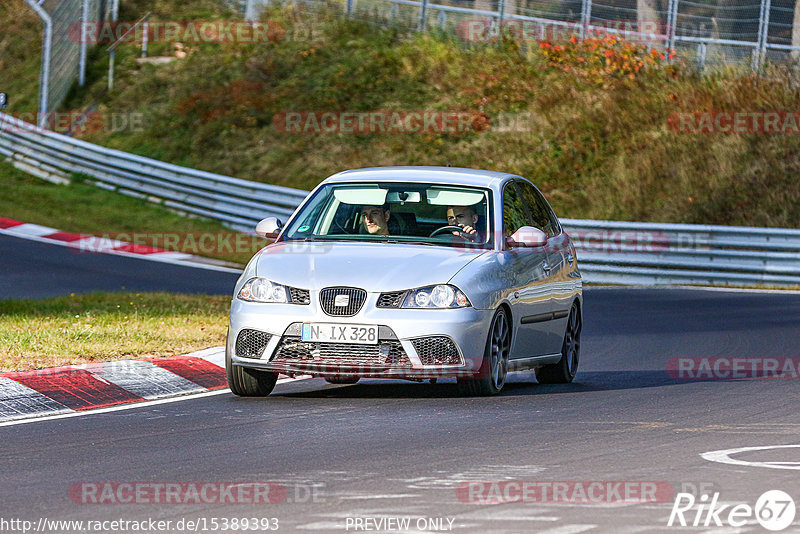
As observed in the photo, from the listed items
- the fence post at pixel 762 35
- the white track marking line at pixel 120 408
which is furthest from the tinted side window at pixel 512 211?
the fence post at pixel 762 35

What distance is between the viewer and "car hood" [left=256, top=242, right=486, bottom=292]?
32.5 ft

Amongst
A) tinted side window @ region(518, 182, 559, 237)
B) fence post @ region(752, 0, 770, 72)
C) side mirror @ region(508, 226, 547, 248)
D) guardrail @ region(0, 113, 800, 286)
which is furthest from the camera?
fence post @ region(752, 0, 770, 72)

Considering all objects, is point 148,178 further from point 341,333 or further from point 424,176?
point 341,333

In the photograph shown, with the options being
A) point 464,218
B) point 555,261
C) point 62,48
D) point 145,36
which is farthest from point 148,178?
point 464,218

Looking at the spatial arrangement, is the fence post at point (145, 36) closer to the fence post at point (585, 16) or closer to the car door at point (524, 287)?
the fence post at point (585, 16)

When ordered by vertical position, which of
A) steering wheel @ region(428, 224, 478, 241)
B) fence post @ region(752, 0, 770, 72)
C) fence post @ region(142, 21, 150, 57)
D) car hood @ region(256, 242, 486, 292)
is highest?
fence post @ region(752, 0, 770, 72)

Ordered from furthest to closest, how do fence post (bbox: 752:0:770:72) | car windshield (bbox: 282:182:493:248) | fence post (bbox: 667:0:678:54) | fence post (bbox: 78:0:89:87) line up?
fence post (bbox: 78:0:89:87) < fence post (bbox: 667:0:678:54) < fence post (bbox: 752:0:770:72) < car windshield (bbox: 282:182:493:248)

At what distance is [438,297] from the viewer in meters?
9.97

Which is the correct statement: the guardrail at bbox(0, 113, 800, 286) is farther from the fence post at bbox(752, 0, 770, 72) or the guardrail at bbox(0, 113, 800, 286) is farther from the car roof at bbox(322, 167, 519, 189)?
the car roof at bbox(322, 167, 519, 189)

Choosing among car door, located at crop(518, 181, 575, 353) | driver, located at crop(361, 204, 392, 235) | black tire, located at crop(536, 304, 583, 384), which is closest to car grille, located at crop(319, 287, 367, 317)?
driver, located at crop(361, 204, 392, 235)

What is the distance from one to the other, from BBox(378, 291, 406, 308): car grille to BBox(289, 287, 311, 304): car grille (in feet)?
1.60

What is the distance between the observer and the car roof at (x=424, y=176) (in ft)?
36.8

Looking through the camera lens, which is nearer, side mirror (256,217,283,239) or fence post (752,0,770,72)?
side mirror (256,217,283,239)

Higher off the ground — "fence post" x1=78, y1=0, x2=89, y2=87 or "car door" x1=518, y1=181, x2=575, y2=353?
"fence post" x1=78, y1=0, x2=89, y2=87
